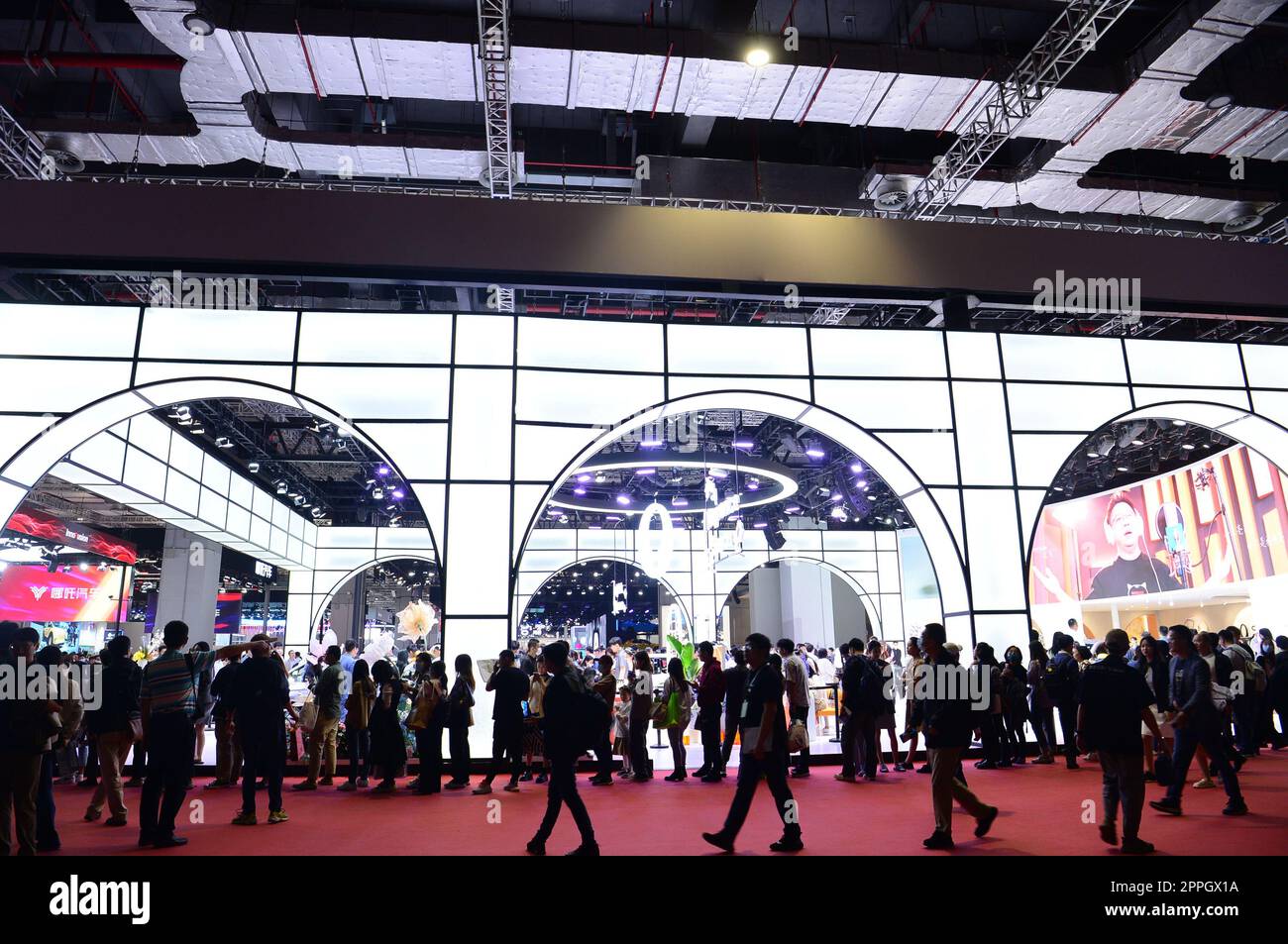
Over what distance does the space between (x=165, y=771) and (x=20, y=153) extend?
28.3 ft

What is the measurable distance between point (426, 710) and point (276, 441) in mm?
11298

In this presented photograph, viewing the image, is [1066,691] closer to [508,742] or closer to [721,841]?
[721,841]

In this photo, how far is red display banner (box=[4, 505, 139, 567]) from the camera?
16.5m

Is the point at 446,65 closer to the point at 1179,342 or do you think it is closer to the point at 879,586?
the point at 1179,342

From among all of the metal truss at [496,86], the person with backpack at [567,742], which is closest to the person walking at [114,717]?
the person with backpack at [567,742]

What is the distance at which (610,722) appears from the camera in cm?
808

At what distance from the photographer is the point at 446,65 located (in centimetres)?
852

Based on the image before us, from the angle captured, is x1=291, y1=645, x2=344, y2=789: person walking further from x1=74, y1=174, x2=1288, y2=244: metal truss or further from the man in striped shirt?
x1=74, y1=174, x2=1288, y2=244: metal truss

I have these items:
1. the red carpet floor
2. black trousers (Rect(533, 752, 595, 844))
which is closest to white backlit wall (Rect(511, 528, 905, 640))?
the red carpet floor

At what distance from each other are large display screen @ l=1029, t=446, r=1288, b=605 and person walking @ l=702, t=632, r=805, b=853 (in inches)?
413

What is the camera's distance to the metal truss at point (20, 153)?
934 cm

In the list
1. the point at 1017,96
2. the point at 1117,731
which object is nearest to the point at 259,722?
the point at 1117,731

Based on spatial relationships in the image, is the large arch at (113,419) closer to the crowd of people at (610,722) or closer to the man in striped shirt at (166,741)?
the crowd of people at (610,722)

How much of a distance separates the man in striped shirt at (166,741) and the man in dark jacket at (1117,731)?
5.75 meters
